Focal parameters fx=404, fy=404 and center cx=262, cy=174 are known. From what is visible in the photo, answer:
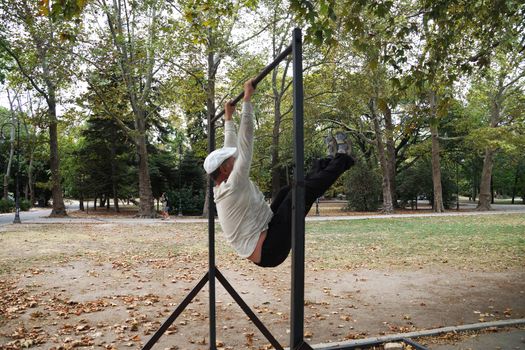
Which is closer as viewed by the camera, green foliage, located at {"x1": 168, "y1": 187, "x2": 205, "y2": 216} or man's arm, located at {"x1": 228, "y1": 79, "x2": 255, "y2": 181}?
man's arm, located at {"x1": 228, "y1": 79, "x2": 255, "y2": 181}

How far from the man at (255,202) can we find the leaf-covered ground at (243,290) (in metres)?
2.00

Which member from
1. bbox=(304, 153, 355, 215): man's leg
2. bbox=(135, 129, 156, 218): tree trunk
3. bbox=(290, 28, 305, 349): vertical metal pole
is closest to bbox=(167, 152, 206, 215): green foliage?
bbox=(135, 129, 156, 218): tree trunk

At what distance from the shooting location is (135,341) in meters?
4.62

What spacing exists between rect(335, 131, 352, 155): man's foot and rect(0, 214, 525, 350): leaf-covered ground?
256 centimetres

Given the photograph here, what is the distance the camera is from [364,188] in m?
30.0

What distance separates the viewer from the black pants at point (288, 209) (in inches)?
115

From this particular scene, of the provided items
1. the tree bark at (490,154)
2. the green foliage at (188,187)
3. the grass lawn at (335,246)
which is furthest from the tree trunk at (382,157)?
the green foliage at (188,187)

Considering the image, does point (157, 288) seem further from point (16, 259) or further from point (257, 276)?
point (16, 259)

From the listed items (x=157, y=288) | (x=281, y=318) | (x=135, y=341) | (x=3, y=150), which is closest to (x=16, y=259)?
(x=157, y=288)

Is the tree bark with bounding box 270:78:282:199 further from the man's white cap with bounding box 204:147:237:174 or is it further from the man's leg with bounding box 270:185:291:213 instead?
the man's white cap with bounding box 204:147:237:174

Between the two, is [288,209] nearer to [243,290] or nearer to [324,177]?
[324,177]

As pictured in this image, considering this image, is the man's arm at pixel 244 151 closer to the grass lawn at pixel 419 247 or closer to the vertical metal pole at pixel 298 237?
the vertical metal pole at pixel 298 237

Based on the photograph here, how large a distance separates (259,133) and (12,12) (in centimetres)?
1455

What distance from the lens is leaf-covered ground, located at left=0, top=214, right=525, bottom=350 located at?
16.2 feet
